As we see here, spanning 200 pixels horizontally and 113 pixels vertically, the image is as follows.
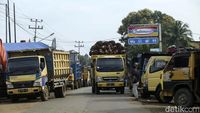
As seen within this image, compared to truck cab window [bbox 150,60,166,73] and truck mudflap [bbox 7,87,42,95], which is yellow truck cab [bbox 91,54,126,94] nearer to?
truck mudflap [bbox 7,87,42,95]

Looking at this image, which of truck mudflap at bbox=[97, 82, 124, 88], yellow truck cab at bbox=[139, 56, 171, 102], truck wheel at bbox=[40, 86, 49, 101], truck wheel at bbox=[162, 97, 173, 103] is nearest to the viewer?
truck wheel at bbox=[162, 97, 173, 103]

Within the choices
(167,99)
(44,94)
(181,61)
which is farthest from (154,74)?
(44,94)

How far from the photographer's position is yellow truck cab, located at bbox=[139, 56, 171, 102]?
78.5ft

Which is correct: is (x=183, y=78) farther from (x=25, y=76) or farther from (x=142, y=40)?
(x=142, y=40)

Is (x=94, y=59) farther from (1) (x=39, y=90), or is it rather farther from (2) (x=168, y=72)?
(2) (x=168, y=72)

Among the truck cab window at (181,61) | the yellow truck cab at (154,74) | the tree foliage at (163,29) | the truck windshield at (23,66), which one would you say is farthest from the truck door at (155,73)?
the tree foliage at (163,29)

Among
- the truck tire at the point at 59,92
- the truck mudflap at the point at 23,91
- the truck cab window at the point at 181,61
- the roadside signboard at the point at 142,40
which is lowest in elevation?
the truck tire at the point at 59,92

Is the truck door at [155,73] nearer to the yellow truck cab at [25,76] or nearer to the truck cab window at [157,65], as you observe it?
the truck cab window at [157,65]

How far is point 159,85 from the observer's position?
23641mm

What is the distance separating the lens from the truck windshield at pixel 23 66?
27141 mm

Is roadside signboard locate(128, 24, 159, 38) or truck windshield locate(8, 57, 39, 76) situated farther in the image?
roadside signboard locate(128, 24, 159, 38)

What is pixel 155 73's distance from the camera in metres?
24.2

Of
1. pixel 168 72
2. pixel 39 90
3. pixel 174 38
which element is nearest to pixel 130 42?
pixel 174 38

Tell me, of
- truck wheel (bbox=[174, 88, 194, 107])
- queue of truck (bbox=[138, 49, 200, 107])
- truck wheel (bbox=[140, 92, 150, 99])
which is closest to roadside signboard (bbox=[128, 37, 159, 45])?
truck wheel (bbox=[140, 92, 150, 99])
